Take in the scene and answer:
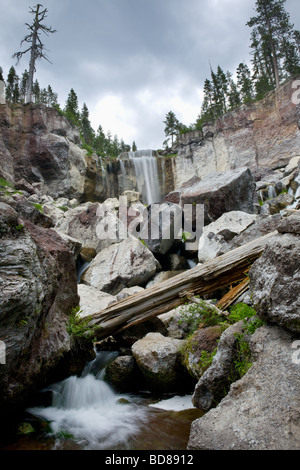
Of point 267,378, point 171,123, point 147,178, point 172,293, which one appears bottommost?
point 267,378

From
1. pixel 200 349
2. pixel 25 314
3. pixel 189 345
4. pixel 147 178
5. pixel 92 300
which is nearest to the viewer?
pixel 25 314

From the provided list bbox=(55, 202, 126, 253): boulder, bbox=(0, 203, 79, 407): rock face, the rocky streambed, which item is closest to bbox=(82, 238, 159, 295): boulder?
the rocky streambed

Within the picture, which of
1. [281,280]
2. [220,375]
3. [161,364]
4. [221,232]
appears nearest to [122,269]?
[221,232]

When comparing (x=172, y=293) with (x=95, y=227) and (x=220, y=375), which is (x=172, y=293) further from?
(x=95, y=227)

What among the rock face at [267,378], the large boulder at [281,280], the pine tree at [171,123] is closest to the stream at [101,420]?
the rock face at [267,378]

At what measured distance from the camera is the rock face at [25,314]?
11.0ft

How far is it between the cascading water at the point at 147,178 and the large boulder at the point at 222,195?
772 inches

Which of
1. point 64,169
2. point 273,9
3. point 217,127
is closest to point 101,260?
point 64,169

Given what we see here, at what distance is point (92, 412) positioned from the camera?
5.02m

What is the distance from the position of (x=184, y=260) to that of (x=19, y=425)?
9.51 metres

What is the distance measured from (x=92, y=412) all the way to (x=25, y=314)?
276cm

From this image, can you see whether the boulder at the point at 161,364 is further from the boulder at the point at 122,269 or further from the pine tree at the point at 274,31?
the pine tree at the point at 274,31

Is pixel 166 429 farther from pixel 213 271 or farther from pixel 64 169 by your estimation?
pixel 64 169

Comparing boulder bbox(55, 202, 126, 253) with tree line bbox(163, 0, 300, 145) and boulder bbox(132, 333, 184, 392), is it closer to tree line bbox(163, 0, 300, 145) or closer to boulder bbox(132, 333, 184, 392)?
boulder bbox(132, 333, 184, 392)
